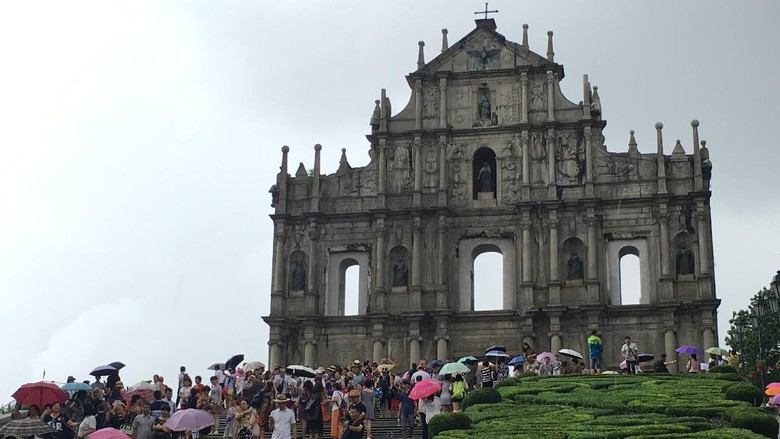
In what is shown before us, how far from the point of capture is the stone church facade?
41.4 m

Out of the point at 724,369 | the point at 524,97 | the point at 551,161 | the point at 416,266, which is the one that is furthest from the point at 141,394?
the point at 524,97

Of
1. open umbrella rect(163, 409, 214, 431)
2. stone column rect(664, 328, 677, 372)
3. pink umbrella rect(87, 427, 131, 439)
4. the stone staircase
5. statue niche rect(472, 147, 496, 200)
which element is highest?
statue niche rect(472, 147, 496, 200)

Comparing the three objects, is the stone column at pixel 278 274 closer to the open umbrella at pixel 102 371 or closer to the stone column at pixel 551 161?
the stone column at pixel 551 161

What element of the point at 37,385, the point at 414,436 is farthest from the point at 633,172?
the point at 37,385

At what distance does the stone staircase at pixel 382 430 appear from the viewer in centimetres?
2674

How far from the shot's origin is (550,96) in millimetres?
44125

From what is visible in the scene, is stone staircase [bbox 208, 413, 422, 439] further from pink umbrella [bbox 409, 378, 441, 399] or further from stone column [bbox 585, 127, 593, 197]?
stone column [bbox 585, 127, 593, 197]

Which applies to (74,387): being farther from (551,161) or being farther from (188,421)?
(551,161)

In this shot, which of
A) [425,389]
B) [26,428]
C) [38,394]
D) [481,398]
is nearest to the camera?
[26,428]

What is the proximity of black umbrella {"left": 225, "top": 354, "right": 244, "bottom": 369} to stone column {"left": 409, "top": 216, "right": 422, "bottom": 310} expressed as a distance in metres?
10.3

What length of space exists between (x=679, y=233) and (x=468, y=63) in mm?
11142

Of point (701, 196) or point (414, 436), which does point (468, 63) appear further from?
point (414, 436)

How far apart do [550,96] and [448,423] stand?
25.6 meters

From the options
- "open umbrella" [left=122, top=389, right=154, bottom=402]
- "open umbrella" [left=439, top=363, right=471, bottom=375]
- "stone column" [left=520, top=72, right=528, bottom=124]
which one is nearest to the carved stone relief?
"stone column" [left=520, top=72, right=528, bottom=124]
